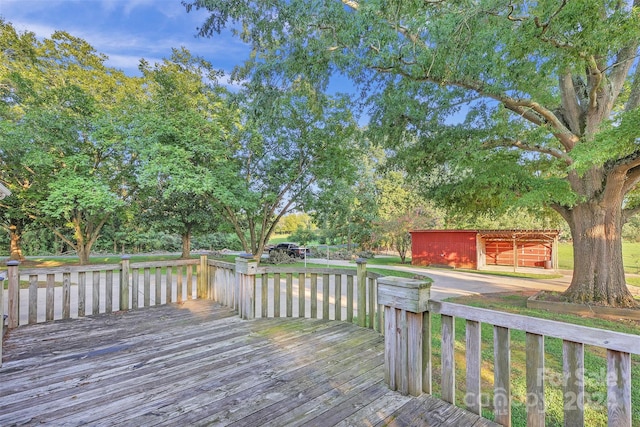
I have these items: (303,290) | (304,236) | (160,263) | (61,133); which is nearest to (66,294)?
(160,263)

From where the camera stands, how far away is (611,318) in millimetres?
5801

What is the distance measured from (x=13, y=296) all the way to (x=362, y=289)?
14.7 ft

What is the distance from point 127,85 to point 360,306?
16.0 metres

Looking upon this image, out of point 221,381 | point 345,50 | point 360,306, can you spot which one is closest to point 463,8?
point 345,50

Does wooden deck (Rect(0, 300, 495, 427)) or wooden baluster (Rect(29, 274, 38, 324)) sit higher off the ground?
wooden baluster (Rect(29, 274, 38, 324))

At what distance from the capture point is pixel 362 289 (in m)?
3.76

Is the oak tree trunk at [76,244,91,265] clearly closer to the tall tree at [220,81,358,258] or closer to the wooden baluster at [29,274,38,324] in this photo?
the tall tree at [220,81,358,258]

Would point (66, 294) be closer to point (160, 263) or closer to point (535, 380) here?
point (160, 263)

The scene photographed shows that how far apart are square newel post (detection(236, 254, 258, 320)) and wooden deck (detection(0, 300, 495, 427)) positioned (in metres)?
0.21

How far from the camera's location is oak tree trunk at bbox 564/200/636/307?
21.4 ft

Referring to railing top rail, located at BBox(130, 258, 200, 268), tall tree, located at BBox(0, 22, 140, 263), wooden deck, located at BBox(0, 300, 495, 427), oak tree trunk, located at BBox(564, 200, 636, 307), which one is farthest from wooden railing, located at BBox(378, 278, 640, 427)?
tall tree, located at BBox(0, 22, 140, 263)

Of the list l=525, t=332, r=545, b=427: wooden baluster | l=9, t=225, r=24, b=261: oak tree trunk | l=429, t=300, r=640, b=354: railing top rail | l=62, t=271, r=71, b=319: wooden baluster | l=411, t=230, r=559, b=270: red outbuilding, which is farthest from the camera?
l=411, t=230, r=559, b=270: red outbuilding

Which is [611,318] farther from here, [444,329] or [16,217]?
[16,217]

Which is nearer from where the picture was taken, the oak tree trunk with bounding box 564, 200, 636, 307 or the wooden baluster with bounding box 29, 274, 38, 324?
the wooden baluster with bounding box 29, 274, 38, 324
